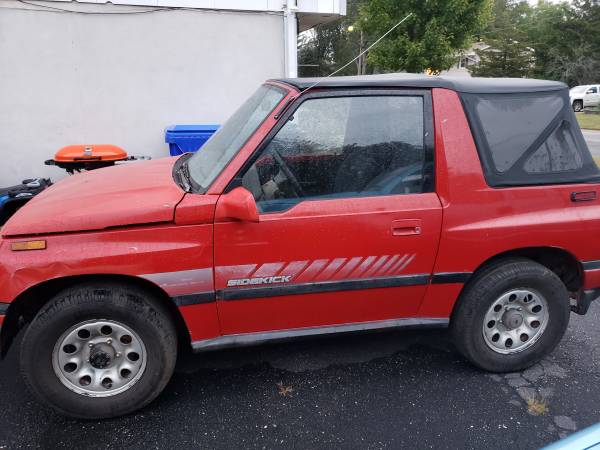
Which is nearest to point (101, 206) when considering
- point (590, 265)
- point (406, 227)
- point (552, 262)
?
point (406, 227)

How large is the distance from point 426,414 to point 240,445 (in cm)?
105

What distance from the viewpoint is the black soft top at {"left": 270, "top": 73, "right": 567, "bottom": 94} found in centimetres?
265

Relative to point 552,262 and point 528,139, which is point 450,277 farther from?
point 528,139

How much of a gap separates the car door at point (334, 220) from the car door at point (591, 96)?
32.5m

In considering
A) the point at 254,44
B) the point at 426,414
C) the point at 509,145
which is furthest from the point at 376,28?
the point at 426,414

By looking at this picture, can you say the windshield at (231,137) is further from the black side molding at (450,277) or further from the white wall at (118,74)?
the white wall at (118,74)

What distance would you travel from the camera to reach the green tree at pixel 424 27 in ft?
44.2

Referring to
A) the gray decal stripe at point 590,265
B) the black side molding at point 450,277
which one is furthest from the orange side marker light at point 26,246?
the gray decal stripe at point 590,265

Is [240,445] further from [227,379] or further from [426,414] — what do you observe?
[426,414]

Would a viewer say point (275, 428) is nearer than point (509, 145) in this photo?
Yes

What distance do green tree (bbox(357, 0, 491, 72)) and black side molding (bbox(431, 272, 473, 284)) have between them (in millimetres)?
12083

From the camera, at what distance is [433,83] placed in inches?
107

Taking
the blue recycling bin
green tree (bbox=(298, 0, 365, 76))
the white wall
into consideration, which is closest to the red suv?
the blue recycling bin

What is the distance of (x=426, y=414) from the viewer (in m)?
2.67
